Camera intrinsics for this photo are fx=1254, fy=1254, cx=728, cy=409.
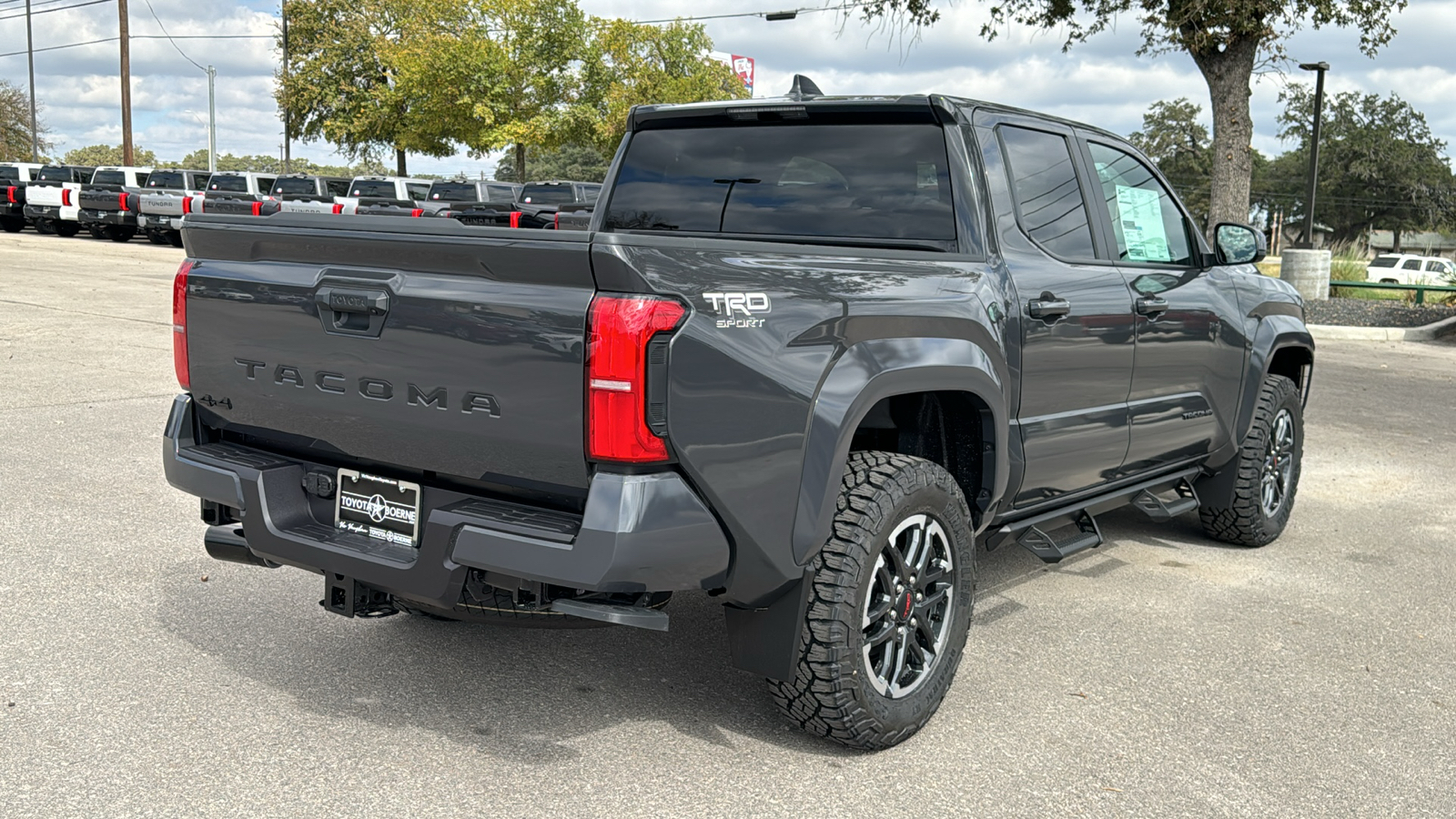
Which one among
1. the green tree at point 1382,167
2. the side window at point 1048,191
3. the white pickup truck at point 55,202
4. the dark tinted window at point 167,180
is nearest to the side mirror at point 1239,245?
the side window at point 1048,191

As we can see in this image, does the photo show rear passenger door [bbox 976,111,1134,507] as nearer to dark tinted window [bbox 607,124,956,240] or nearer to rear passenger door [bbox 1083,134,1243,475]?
rear passenger door [bbox 1083,134,1243,475]

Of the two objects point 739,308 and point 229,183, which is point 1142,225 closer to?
point 739,308

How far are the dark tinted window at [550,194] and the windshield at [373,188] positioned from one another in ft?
14.4

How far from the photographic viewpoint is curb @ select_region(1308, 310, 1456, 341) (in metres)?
18.0

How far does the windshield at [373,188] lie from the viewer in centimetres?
2975

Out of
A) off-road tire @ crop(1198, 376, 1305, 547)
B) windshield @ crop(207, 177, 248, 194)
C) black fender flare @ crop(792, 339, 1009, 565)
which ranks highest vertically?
windshield @ crop(207, 177, 248, 194)

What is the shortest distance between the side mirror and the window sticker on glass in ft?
1.16

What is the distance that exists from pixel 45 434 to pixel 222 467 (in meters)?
4.83

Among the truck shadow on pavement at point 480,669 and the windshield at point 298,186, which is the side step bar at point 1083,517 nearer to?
the truck shadow on pavement at point 480,669

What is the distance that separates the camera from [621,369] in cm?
299

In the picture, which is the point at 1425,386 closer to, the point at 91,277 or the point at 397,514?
the point at 397,514

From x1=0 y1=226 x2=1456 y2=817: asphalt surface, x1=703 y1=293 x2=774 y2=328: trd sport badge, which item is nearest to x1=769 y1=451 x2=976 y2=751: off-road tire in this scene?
x1=0 y1=226 x2=1456 y2=817: asphalt surface

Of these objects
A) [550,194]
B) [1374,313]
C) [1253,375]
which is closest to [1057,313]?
[1253,375]

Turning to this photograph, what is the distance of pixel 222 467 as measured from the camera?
12.1ft
